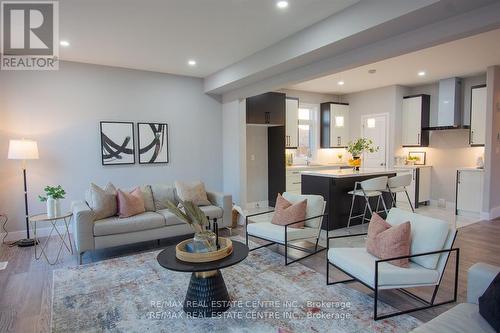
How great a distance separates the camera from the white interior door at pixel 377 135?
7416mm

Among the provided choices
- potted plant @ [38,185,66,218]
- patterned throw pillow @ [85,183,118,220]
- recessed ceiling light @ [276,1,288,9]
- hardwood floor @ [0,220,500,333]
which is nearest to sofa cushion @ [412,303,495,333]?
hardwood floor @ [0,220,500,333]

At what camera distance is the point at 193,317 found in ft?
8.00

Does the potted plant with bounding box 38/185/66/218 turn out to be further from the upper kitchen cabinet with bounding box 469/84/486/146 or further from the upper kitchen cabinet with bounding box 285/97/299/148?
the upper kitchen cabinet with bounding box 469/84/486/146

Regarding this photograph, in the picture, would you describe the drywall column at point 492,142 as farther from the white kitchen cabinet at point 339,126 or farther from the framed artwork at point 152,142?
the framed artwork at point 152,142

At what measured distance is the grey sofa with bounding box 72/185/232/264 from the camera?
363 centimetres

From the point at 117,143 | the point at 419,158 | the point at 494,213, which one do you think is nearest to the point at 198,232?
the point at 117,143

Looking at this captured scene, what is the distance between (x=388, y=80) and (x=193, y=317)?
20.8ft

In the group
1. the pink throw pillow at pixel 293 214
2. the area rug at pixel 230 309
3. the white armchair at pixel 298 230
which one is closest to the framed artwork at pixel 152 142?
the area rug at pixel 230 309

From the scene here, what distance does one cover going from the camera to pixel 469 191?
5.88 meters

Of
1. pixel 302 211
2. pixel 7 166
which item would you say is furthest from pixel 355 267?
pixel 7 166

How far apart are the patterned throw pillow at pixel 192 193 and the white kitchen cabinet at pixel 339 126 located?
4.33 meters

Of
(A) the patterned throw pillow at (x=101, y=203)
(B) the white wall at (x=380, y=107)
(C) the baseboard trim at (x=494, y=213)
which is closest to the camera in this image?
(A) the patterned throw pillow at (x=101, y=203)

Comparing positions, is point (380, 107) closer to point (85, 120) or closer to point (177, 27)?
point (177, 27)

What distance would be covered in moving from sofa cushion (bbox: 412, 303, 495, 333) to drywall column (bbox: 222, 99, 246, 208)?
4505 millimetres
